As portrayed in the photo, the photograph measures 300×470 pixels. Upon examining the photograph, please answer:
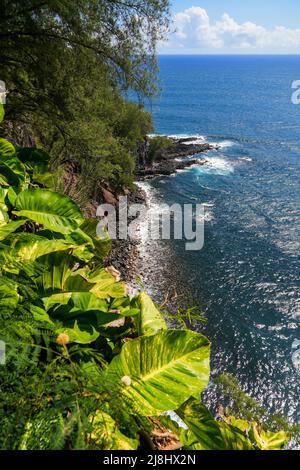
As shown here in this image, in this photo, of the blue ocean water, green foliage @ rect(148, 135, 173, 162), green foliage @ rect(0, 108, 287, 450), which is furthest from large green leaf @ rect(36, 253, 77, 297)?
green foliage @ rect(148, 135, 173, 162)

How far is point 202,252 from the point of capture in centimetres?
2103

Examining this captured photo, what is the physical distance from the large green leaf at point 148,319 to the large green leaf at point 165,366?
327mm

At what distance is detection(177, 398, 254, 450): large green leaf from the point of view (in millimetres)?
1630

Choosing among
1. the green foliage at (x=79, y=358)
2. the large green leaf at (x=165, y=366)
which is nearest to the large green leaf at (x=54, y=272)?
the green foliage at (x=79, y=358)

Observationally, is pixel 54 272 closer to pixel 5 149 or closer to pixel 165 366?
pixel 165 366

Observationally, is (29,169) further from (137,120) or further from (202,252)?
(137,120)

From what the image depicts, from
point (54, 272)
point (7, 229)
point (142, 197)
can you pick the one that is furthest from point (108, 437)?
point (142, 197)

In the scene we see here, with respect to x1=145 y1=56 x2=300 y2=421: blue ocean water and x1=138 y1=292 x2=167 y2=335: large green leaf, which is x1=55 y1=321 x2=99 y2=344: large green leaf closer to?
x1=138 y1=292 x2=167 y2=335: large green leaf

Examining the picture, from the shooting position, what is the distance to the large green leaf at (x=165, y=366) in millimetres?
1750

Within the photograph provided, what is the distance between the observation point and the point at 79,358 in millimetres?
1883

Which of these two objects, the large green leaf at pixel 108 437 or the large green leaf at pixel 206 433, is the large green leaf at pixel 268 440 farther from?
the large green leaf at pixel 108 437

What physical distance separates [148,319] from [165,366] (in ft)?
1.53

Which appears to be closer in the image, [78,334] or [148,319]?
[78,334]
